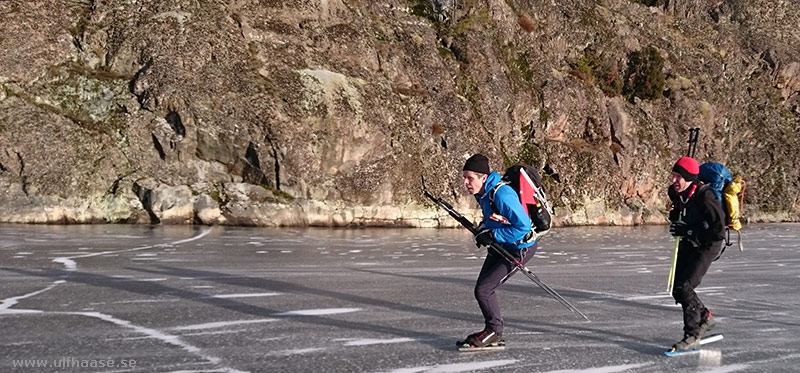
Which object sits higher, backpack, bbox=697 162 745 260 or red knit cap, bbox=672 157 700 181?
red knit cap, bbox=672 157 700 181

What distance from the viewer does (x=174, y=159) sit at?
119 ft

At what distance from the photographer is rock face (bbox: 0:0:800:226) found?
34.6 meters

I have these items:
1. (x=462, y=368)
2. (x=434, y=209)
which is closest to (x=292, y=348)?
(x=462, y=368)

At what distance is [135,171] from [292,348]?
101 feet

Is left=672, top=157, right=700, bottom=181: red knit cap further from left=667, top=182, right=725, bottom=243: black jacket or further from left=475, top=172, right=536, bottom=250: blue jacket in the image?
left=475, top=172, right=536, bottom=250: blue jacket

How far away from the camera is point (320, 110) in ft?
127

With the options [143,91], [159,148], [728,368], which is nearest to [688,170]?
[728,368]

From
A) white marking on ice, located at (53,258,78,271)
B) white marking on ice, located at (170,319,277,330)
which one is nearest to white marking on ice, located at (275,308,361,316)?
white marking on ice, located at (170,319,277,330)

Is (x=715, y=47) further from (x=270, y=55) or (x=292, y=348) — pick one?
(x=292, y=348)

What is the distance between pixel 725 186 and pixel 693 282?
1.39 m

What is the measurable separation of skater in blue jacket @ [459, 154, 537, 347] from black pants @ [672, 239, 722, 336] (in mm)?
2093

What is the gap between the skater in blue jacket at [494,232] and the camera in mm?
7695

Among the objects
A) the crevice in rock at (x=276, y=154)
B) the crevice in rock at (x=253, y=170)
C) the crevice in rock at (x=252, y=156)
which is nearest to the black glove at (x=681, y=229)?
the crevice in rock at (x=276, y=154)

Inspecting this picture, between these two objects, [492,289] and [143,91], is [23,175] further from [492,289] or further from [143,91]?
[492,289]
